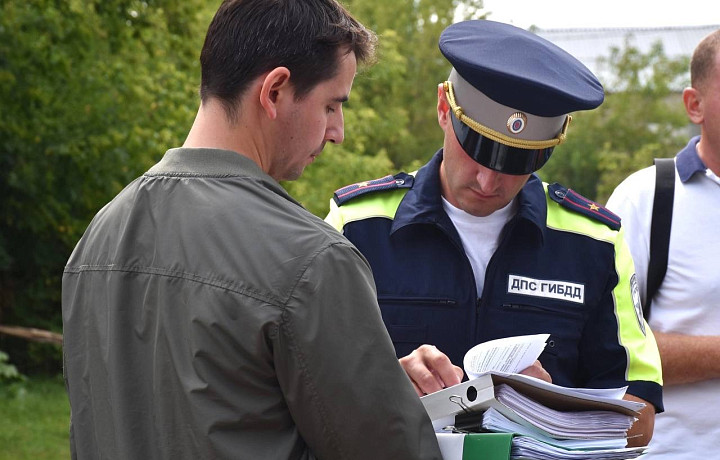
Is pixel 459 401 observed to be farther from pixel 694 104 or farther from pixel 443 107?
pixel 694 104

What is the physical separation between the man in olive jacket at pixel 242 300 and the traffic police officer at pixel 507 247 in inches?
29.8

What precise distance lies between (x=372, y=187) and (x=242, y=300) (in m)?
1.17

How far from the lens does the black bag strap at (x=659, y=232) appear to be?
10.4ft

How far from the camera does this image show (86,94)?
1059 cm

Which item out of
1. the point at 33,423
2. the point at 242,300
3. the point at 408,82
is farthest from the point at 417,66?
the point at 242,300

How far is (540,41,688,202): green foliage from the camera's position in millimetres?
21078

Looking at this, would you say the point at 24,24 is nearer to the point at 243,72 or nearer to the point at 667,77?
the point at 243,72

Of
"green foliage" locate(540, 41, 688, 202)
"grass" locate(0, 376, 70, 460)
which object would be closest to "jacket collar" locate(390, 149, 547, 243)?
"grass" locate(0, 376, 70, 460)

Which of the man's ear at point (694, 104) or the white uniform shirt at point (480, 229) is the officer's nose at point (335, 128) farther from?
the man's ear at point (694, 104)

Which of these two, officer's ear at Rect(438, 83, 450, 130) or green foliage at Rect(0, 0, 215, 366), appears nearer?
officer's ear at Rect(438, 83, 450, 130)

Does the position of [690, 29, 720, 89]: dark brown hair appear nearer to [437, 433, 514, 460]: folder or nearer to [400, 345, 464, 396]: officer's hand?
[400, 345, 464, 396]: officer's hand

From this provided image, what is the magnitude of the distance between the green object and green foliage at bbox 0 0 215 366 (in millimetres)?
8624

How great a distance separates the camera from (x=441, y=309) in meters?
2.62

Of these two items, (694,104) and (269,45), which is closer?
(269,45)
